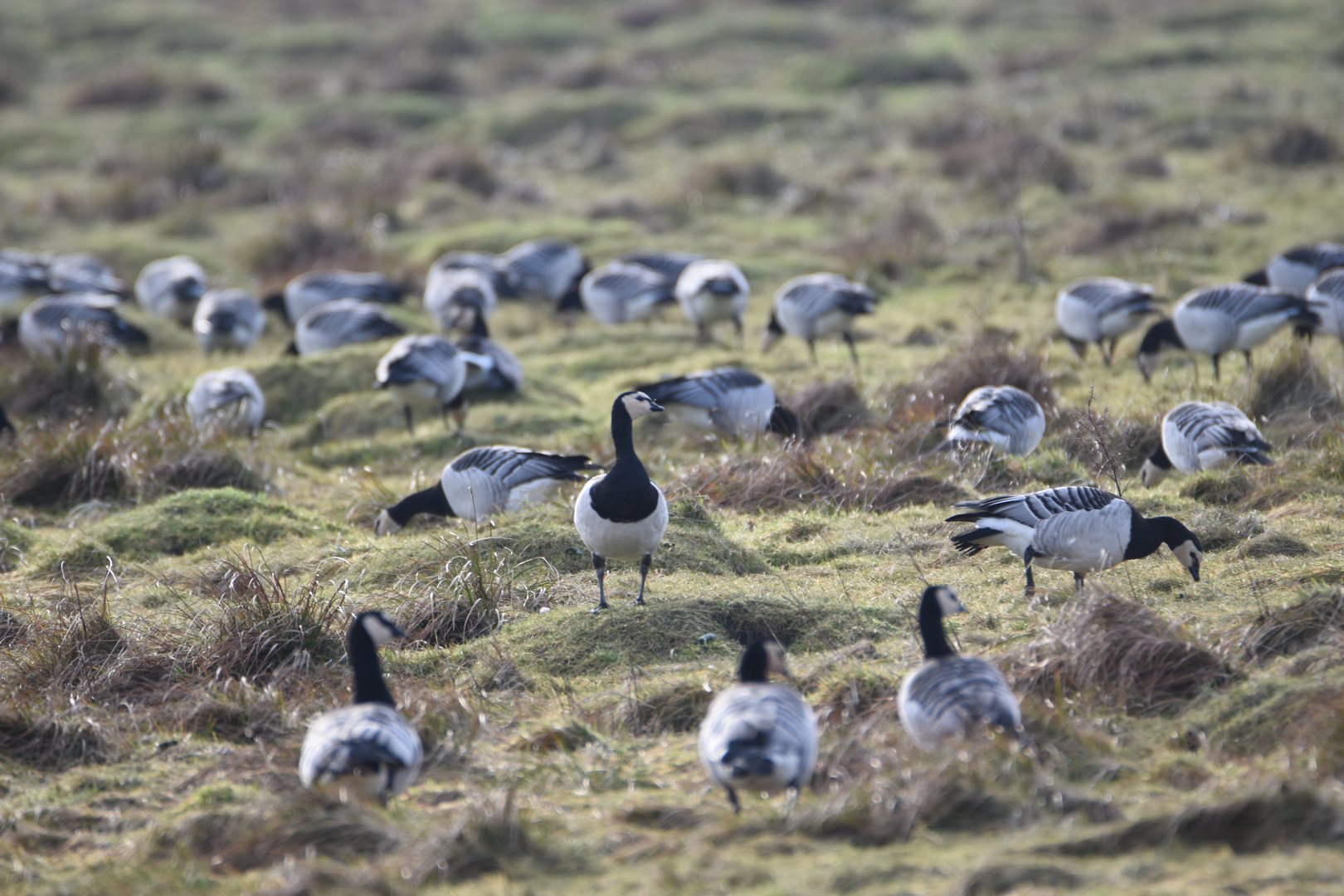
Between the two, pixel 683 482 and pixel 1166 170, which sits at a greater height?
pixel 1166 170

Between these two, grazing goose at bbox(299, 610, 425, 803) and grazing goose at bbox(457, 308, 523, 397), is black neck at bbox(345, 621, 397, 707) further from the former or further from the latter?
grazing goose at bbox(457, 308, 523, 397)

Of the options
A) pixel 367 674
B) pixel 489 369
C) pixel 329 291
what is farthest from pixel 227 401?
pixel 367 674

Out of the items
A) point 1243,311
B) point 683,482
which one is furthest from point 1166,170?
point 683,482

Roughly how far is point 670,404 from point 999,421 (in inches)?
101

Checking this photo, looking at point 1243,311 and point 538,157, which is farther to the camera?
point 538,157

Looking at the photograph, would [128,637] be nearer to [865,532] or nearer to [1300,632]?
[865,532]

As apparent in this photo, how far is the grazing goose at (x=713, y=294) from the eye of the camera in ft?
39.2

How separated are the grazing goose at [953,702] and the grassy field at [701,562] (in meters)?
0.12

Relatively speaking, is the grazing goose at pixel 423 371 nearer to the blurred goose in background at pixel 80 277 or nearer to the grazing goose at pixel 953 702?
the grazing goose at pixel 953 702

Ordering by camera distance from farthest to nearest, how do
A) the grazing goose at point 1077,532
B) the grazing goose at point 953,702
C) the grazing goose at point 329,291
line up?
1. the grazing goose at point 329,291
2. the grazing goose at point 1077,532
3. the grazing goose at point 953,702

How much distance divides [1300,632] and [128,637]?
5340 millimetres

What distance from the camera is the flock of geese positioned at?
432 centimetres

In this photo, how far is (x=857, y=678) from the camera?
17.0 ft

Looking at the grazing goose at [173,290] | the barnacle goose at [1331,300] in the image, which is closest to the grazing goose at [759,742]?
the barnacle goose at [1331,300]
